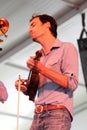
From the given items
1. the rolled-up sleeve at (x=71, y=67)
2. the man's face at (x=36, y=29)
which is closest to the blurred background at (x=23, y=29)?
the man's face at (x=36, y=29)

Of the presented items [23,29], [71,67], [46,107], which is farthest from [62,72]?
[23,29]

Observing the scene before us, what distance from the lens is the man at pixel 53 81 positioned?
1468mm

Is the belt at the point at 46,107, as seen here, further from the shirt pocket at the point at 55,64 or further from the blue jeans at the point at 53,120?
the shirt pocket at the point at 55,64

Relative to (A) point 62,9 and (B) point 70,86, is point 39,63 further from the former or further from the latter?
(A) point 62,9

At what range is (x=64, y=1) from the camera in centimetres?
377

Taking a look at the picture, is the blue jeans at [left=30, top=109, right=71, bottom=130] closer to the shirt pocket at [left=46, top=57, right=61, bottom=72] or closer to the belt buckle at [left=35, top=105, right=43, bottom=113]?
the belt buckle at [left=35, top=105, right=43, bottom=113]

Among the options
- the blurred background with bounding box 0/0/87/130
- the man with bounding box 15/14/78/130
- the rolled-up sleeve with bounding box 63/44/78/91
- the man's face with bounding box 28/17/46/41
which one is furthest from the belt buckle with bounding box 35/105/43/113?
the blurred background with bounding box 0/0/87/130

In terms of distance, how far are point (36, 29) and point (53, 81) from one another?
0.79ft

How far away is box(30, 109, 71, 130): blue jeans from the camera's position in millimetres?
1455

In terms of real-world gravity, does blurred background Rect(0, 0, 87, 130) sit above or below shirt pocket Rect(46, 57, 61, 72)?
above

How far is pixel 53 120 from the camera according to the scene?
1.46m

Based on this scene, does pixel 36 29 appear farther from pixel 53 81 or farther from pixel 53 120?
pixel 53 120

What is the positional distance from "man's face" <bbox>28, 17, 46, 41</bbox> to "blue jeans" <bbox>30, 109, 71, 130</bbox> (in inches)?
12.3

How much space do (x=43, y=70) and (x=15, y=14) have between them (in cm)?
234
